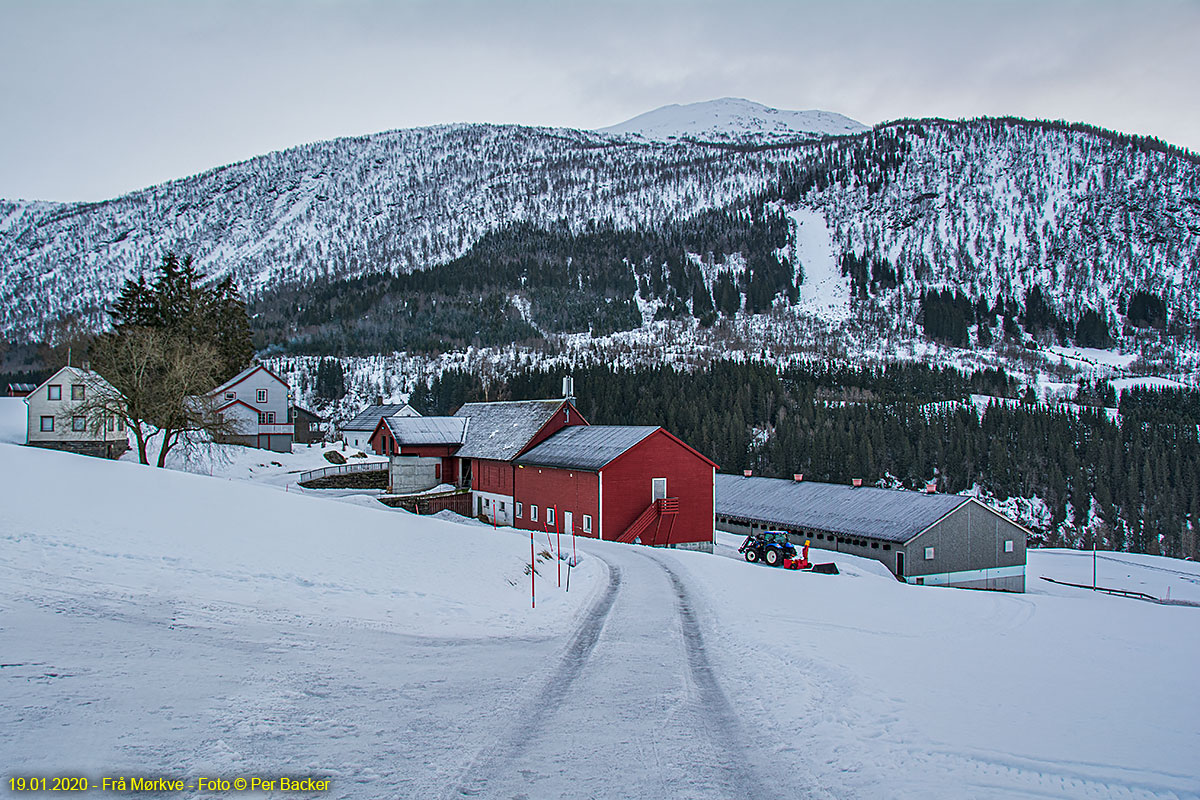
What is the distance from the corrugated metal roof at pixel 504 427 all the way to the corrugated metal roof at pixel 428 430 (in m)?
0.90

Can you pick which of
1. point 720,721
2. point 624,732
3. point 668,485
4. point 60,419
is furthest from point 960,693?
point 60,419

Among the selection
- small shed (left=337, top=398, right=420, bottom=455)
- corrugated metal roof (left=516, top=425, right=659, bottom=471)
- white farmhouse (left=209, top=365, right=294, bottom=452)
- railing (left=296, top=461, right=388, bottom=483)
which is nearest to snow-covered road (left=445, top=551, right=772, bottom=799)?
corrugated metal roof (left=516, top=425, right=659, bottom=471)

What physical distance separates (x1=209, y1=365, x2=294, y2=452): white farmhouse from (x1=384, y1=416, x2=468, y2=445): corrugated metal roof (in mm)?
17940

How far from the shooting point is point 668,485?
4022 cm

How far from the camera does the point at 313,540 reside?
18.4 metres

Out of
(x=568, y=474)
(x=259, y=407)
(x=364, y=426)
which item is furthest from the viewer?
(x=364, y=426)

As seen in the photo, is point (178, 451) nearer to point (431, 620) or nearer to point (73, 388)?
point (73, 388)

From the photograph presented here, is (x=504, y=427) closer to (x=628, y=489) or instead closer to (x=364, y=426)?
(x=628, y=489)

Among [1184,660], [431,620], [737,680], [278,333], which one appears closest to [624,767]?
[737,680]

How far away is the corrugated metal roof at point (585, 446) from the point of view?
129ft

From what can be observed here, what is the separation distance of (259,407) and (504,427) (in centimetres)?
2904

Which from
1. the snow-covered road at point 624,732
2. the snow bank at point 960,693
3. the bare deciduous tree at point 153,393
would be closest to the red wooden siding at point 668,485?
the snow bank at point 960,693

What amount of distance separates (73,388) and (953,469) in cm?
11202

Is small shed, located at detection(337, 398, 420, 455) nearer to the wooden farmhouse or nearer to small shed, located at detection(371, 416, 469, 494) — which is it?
small shed, located at detection(371, 416, 469, 494)
